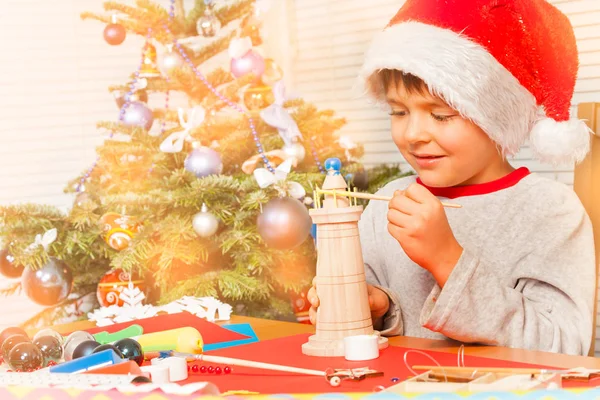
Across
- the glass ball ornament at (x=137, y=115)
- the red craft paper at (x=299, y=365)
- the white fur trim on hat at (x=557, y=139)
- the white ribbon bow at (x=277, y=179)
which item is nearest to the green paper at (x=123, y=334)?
the red craft paper at (x=299, y=365)

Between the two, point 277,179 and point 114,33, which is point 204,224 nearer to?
point 277,179

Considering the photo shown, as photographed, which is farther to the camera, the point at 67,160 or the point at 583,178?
the point at 67,160

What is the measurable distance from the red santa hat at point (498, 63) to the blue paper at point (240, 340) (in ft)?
1.48

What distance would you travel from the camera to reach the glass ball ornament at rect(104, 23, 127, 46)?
2.72m

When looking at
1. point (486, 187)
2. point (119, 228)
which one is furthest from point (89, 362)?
point (119, 228)

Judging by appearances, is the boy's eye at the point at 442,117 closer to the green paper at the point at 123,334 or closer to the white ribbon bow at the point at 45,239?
the green paper at the point at 123,334

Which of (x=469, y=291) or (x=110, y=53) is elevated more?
(x=110, y=53)

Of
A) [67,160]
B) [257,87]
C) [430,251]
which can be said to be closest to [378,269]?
[430,251]

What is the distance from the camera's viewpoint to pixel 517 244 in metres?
1.30

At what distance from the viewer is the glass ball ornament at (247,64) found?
2643 mm

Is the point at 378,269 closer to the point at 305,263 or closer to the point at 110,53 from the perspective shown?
the point at 305,263

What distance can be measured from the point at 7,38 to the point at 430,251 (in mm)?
3253

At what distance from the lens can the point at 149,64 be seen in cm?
277

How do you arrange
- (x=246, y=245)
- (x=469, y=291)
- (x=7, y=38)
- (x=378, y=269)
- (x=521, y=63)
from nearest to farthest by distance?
(x=469, y=291) → (x=521, y=63) → (x=378, y=269) → (x=246, y=245) → (x=7, y=38)
